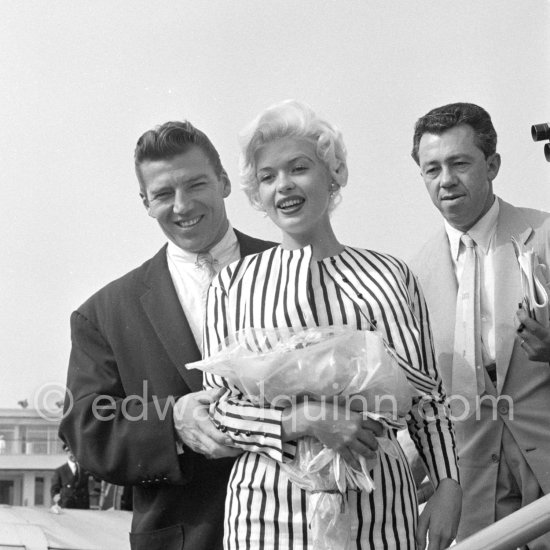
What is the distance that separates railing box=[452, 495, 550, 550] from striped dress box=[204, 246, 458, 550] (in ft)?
1.13

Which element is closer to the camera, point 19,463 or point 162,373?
point 162,373

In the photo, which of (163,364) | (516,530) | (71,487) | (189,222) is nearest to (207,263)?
(189,222)

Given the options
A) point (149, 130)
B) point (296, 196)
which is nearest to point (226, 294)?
point (296, 196)

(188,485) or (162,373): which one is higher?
(162,373)

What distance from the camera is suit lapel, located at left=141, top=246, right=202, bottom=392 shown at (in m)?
3.53

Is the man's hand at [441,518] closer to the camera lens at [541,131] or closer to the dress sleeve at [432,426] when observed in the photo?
the dress sleeve at [432,426]

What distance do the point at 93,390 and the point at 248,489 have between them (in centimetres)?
86

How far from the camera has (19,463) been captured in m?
24.2

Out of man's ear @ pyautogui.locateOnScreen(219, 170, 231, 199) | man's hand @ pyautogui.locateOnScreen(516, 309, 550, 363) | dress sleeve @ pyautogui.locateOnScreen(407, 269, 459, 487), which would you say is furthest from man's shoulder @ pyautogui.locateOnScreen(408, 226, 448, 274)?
dress sleeve @ pyautogui.locateOnScreen(407, 269, 459, 487)

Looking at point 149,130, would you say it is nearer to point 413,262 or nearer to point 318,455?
point 413,262

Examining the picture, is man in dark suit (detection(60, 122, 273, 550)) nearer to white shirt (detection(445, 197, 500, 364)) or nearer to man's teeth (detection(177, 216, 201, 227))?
man's teeth (detection(177, 216, 201, 227))

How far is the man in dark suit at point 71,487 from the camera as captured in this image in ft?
51.2

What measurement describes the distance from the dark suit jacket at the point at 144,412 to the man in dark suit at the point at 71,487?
12.3 meters

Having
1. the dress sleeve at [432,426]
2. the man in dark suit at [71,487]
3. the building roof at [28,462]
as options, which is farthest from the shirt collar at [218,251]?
the building roof at [28,462]
